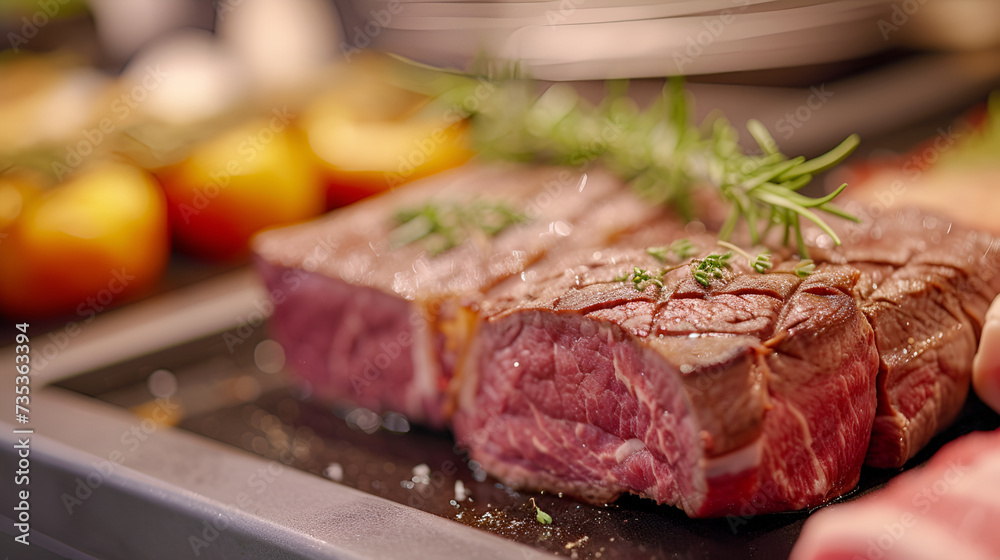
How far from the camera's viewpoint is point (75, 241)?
368cm

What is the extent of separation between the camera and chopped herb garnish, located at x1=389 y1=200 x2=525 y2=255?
9.77ft

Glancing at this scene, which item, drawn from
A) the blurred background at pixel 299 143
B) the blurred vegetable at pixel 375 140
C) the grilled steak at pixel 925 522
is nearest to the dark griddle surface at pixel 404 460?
the blurred background at pixel 299 143

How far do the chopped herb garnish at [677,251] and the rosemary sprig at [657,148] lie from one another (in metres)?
0.20

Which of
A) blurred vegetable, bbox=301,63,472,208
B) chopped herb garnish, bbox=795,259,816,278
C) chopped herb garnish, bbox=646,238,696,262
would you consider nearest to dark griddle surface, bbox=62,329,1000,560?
chopped herb garnish, bbox=795,259,816,278

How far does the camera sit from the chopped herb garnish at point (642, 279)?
222 centimetres

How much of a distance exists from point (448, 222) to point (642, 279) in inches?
41.8

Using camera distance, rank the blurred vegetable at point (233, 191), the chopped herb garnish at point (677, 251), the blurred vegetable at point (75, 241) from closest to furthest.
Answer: the chopped herb garnish at point (677, 251), the blurred vegetable at point (75, 241), the blurred vegetable at point (233, 191)

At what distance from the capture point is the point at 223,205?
4324 millimetres

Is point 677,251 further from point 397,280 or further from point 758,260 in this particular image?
point 397,280

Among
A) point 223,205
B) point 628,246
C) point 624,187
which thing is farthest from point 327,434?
point 223,205

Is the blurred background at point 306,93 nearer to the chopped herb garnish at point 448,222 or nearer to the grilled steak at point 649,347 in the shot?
the chopped herb garnish at point 448,222

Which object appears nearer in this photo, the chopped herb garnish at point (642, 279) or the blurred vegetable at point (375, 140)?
the chopped herb garnish at point (642, 279)

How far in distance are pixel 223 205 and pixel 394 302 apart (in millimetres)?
2002

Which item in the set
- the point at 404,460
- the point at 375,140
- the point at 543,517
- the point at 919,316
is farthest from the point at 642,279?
the point at 375,140
